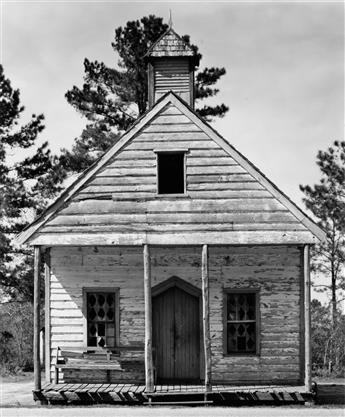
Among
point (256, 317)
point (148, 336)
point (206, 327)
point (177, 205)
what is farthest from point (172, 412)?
point (177, 205)

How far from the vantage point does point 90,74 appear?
31516 millimetres

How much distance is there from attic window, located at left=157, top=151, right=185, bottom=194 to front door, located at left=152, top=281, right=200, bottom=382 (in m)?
2.65

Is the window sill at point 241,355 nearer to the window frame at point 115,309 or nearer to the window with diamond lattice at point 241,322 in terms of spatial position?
the window with diamond lattice at point 241,322

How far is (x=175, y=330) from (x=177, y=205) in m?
3.71

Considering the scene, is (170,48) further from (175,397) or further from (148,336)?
(175,397)

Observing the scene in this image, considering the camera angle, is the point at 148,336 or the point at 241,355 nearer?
the point at 148,336

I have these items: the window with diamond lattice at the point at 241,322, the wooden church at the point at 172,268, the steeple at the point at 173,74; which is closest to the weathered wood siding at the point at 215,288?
the wooden church at the point at 172,268

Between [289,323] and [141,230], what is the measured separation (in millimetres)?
4828

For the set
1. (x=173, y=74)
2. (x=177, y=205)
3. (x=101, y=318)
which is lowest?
(x=101, y=318)

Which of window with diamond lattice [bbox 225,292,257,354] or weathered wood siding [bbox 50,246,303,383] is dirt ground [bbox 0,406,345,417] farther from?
window with diamond lattice [bbox 225,292,257,354]

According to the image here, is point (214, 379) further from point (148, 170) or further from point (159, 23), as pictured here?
point (159, 23)

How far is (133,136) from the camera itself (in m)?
17.2

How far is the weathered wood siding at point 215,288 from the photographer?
17469 millimetres

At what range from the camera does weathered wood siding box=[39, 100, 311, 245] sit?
16031mm
